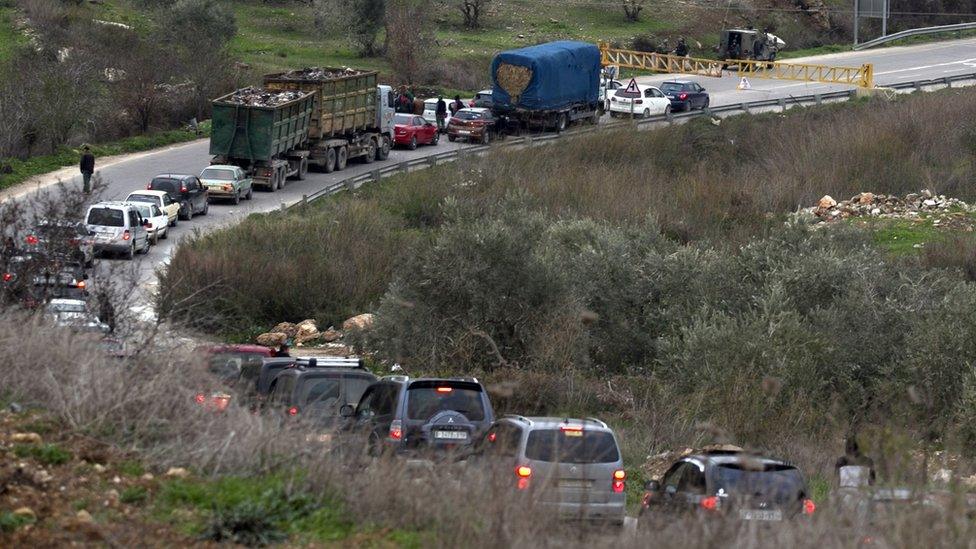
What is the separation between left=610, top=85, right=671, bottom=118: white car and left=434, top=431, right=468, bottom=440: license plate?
135 feet

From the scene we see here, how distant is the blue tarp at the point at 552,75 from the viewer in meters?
49.4

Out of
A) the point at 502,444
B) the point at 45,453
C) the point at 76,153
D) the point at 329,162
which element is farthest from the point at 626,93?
the point at 45,453

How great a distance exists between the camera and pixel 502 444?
1177 centimetres

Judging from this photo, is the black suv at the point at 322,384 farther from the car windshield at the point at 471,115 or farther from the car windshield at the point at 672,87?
the car windshield at the point at 672,87

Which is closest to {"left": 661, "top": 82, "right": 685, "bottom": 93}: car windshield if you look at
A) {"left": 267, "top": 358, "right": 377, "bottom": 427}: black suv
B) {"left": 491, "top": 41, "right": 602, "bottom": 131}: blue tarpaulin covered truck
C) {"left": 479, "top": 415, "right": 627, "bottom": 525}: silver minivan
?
{"left": 491, "top": 41, "right": 602, "bottom": 131}: blue tarpaulin covered truck

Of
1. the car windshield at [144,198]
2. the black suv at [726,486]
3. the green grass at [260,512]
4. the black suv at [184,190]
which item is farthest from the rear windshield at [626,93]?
the green grass at [260,512]

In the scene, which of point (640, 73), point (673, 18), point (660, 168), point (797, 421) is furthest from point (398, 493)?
point (673, 18)

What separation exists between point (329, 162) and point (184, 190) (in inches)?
310

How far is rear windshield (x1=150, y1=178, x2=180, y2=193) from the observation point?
37500mm

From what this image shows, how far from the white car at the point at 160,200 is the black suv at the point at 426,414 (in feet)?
71.5

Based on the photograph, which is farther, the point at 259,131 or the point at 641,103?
→ the point at 641,103

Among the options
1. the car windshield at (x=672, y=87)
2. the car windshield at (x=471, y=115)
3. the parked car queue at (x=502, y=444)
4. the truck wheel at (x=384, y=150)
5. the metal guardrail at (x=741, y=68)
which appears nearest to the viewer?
the parked car queue at (x=502, y=444)

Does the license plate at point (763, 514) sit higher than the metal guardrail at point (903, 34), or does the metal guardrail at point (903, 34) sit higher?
the metal guardrail at point (903, 34)

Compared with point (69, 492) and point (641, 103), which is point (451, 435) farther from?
point (641, 103)
